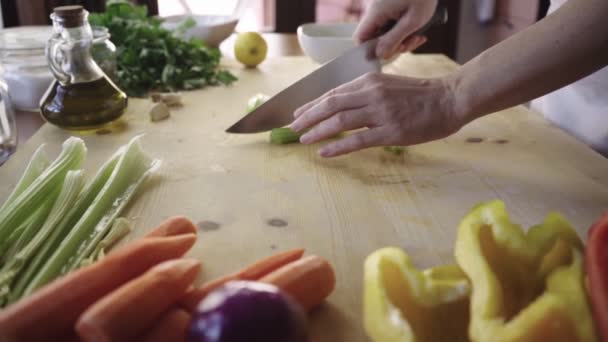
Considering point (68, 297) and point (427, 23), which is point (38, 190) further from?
point (427, 23)

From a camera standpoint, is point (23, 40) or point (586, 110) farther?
point (23, 40)

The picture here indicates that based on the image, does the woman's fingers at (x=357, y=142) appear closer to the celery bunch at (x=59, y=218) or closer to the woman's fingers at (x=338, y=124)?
the woman's fingers at (x=338, y=124)

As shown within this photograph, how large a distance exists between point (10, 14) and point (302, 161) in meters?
1.78

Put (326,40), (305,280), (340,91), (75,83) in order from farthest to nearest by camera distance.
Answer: (326,40)
(75,83)
(340,91)
(305,280)

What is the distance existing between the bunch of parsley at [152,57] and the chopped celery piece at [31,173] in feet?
2.02

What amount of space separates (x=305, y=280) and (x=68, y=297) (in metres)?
0.26

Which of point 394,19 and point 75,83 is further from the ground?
point 394,19

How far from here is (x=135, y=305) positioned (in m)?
0.59

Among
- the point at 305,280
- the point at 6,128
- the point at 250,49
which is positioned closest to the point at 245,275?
the point at 305,280

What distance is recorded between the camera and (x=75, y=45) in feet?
4.15

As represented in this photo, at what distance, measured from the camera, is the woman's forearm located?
0.90 metres

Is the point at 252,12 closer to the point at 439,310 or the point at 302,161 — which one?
the point at 302,161

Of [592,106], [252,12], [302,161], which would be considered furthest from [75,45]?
[252,12]

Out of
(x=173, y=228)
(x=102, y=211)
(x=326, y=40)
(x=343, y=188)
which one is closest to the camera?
(x=173, y=228)
